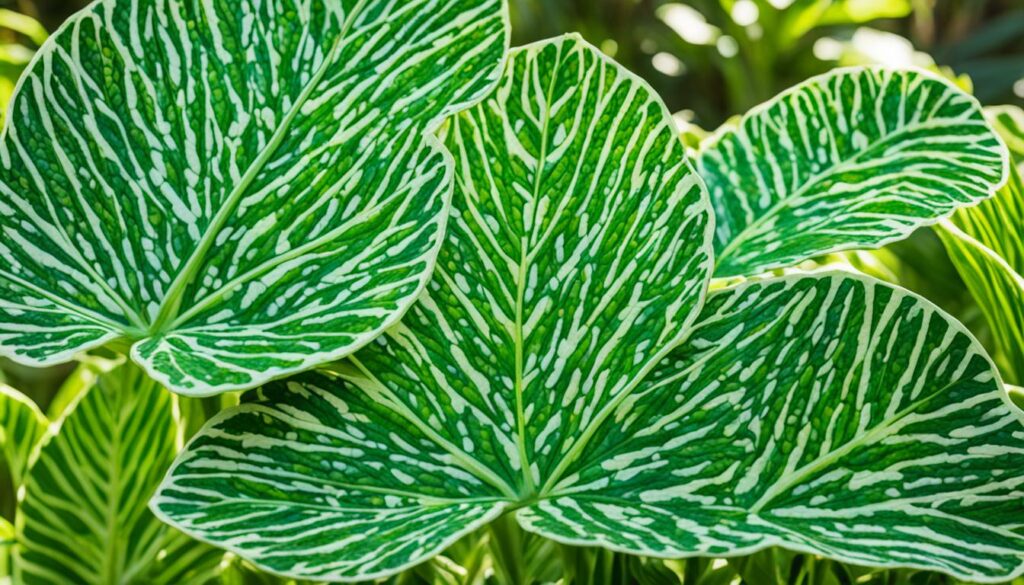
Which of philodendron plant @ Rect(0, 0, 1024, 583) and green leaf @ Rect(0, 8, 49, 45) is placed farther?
green leaf @ Rect(0, 8, 49, 45)

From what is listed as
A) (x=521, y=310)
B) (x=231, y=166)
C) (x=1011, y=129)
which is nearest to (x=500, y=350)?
(x=521, y=310)

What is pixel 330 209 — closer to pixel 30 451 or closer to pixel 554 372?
pixel 554 372

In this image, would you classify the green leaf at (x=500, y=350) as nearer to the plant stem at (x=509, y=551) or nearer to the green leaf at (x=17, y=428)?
the plant stem at (x=509, y=551)

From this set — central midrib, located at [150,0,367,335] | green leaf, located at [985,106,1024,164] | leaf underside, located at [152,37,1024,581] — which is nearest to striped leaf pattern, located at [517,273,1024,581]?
leaf underside, located at [152,37,1024,581]

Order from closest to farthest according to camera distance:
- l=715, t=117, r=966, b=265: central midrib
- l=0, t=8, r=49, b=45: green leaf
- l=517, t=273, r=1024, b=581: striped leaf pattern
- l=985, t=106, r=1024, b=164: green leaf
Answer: l=517, t=273, r=1024, b=581: striped leaf pattern < l=715, t=117, r=966, b=265: central midrib < l=985, t=106, r=1024, b=164: green leaf < l=0, t=8, r=49, b=45: green leaf

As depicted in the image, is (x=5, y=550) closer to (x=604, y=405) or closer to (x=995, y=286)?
(x=604, y=405)

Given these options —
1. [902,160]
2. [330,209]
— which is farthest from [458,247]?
[902,160]

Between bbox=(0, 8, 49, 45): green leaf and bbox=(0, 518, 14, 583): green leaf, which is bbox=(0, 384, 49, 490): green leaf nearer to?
bbox=(0, 518, 14, 583): green leaf
